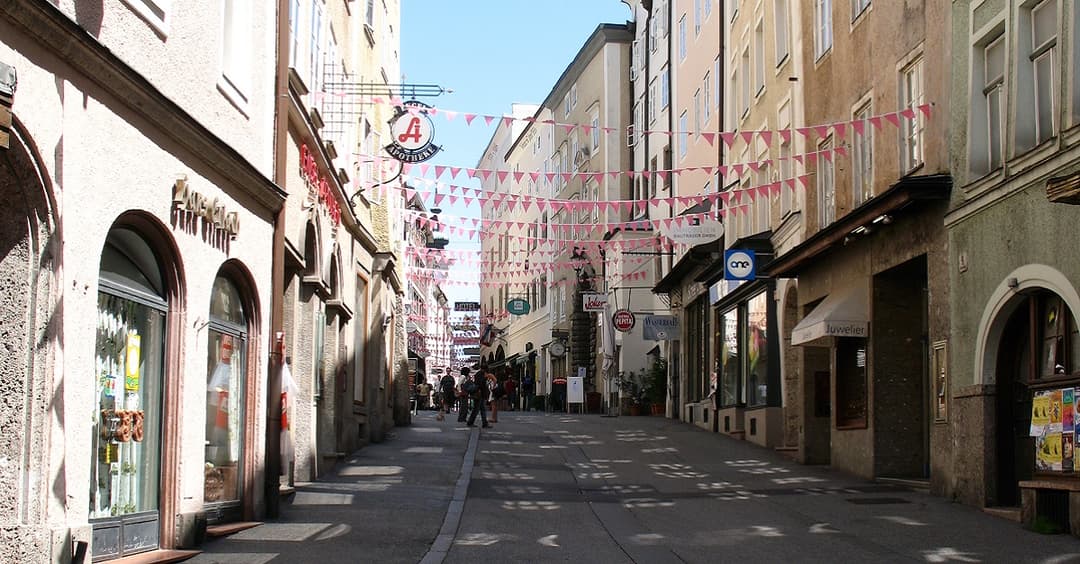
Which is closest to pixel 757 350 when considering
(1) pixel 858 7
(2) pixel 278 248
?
(1) pixel 858 7

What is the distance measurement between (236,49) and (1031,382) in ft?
31.9

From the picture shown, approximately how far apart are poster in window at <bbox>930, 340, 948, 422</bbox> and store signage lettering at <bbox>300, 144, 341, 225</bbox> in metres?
9.23

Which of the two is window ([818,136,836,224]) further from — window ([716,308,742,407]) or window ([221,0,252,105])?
window ([221,0,252,105])

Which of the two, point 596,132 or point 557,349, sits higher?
point 596,132

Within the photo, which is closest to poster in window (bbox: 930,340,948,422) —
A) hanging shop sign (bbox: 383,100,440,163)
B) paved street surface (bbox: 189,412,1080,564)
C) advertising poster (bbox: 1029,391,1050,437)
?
paved street surface (bbox: 189,412,1080,564)

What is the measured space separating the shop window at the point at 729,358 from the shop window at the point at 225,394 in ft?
61.4

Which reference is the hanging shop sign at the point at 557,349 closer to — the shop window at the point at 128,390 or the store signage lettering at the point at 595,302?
the store signage lettering at the point at 595,302

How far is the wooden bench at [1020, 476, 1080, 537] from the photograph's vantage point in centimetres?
1384

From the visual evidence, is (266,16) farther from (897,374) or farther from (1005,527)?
(897,374)

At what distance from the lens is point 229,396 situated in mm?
14797

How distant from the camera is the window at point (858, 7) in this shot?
73.4ft

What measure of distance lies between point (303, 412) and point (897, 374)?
9391mm

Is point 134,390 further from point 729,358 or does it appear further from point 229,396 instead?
point 729,358

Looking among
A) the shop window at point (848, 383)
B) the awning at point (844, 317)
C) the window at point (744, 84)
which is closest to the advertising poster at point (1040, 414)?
the awning at point (844, 317)
